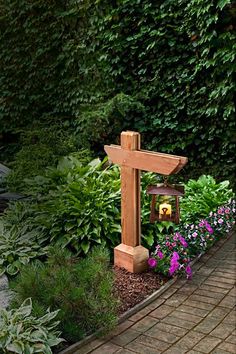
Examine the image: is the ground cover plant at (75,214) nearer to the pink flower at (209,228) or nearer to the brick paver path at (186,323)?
the pink flower at (209,228)

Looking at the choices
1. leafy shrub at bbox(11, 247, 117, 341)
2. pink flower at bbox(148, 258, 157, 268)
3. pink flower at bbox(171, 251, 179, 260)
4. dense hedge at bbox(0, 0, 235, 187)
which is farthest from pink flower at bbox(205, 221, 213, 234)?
dense hedge at bbox(0, 0, 235, 187)

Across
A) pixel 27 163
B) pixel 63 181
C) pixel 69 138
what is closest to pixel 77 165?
pixel 63 181

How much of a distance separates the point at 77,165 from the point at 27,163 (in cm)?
91

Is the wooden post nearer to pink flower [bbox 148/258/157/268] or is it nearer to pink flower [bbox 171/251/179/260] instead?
pink flower [bbox 148/258/157/268]

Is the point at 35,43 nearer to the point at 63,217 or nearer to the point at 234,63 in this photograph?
the point at 234,63

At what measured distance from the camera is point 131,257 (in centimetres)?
365

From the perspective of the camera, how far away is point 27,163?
5504mm

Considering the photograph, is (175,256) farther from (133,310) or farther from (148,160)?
(148,160)

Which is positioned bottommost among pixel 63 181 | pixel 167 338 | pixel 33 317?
pixel 167 338

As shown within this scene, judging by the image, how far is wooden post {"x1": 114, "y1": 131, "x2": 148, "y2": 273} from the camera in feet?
11.9

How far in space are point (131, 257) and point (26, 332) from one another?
131 centimetres

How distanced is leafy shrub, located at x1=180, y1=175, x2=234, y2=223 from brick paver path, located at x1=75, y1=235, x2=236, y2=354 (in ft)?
2.68

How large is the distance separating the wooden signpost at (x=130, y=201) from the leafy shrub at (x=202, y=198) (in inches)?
32.2

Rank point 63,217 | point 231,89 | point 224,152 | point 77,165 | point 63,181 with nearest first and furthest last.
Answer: point 63,217 < point 63,181 < point 77,165 < point 231,89 < point 224,152
